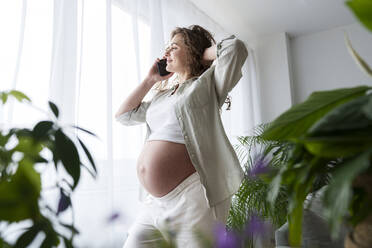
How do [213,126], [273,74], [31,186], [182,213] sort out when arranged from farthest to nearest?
[273,74], [213,126], [182,213], [31,186]

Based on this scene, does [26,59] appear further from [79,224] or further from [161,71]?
[79,224]

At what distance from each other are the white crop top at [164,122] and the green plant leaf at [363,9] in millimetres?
1159

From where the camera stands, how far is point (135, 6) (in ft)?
7.36

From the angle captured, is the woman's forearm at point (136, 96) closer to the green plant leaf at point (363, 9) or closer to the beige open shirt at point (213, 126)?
the beige open shirt at point (213, 126)

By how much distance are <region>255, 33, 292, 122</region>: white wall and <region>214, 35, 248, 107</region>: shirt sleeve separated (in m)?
Answer: 2.69

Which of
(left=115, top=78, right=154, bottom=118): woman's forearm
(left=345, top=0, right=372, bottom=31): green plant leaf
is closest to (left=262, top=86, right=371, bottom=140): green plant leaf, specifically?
(left=345, top=0, right=372, bottom=31): green plant leaf

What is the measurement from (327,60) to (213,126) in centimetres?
312

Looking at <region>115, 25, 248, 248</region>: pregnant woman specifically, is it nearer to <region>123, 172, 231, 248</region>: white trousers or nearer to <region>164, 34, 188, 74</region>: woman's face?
<region>123, 172, 231, 248</region>: white trousers

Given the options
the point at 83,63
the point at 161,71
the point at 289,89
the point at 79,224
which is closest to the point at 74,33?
the point at 83,63

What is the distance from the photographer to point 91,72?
1.84 metres

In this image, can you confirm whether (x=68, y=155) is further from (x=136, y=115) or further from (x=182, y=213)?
(x=136, y=115)

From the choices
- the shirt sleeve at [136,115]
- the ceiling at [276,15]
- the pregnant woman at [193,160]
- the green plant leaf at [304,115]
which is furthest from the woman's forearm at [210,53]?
the ceiling at [276,15]

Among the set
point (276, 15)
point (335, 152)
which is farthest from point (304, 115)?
point (276, 15)

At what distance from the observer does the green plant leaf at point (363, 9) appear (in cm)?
33
